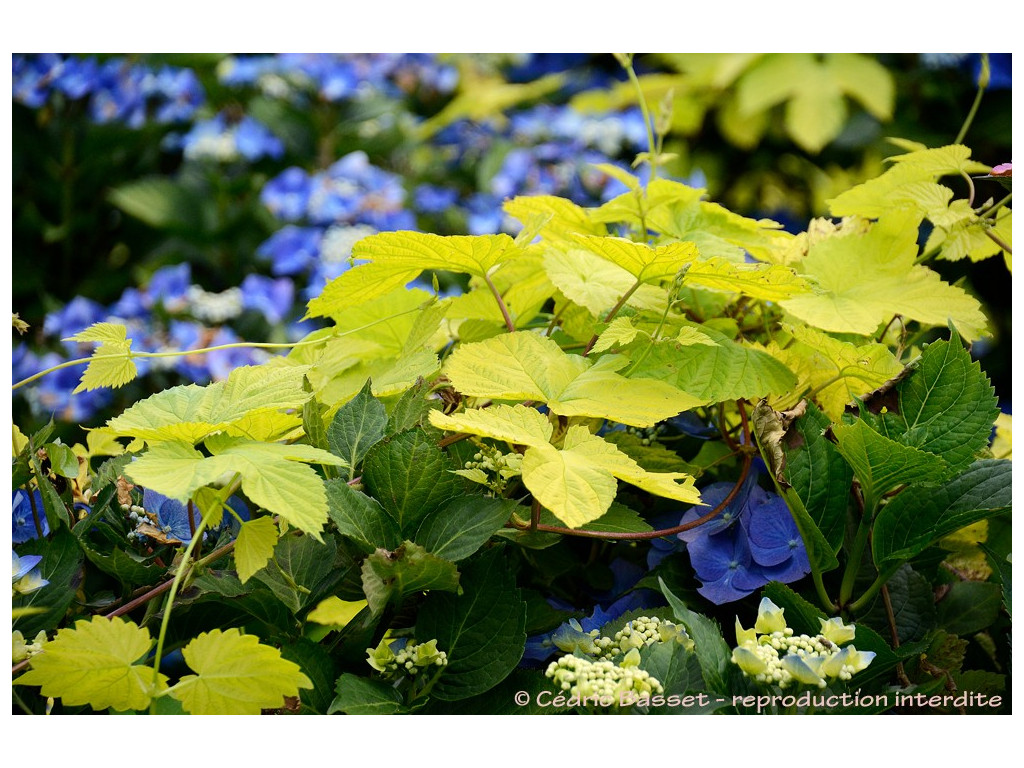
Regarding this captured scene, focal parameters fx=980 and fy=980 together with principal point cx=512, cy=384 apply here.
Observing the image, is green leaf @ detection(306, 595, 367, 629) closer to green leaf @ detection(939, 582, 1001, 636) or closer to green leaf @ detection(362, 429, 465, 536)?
green leaf @ detection(362, 429, 465, 536)

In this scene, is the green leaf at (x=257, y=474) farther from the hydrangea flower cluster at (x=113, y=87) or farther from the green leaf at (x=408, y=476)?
the hydrangea flower cluster at (x=113, y=87)

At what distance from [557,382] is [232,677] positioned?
0.24 m

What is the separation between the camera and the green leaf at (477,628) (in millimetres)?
549

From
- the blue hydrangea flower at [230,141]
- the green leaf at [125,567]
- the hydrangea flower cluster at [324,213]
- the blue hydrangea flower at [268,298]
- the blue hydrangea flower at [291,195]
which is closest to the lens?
the green leaf at [125,567]

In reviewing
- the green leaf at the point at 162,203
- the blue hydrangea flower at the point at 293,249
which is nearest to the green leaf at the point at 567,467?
the blue hydrangea flower at the point at 293,249

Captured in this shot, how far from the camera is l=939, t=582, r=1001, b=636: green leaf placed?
26.3 inches

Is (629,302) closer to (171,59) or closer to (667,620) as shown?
(667,620)

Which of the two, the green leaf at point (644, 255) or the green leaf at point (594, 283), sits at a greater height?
the green leaf at point (644, 255)

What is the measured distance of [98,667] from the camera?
1.63 ft

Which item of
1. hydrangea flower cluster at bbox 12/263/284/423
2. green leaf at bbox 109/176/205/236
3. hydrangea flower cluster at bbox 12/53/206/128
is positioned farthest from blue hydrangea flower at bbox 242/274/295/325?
hydrangea flower cluster at bbox 12/53/206/128

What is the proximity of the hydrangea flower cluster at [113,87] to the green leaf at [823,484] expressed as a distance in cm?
209

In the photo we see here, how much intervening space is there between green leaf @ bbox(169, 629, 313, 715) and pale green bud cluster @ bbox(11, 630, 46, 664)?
0.08 meters

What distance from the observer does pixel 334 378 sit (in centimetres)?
71
